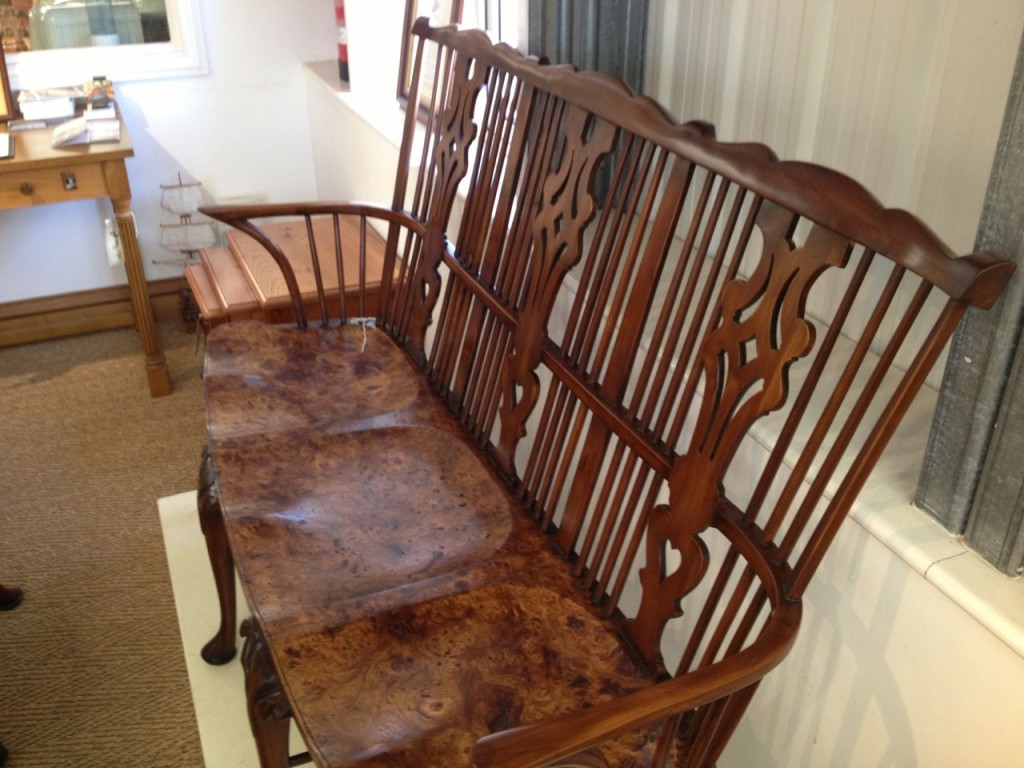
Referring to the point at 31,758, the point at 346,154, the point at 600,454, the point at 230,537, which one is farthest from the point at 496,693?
the point at 346,154

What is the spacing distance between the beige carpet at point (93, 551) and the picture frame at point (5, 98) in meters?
0.80

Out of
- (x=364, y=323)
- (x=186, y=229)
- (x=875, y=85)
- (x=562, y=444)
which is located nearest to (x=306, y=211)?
(x=364, y=323)

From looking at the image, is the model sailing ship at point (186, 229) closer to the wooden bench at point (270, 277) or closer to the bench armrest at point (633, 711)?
the wooden bench at point (270, 277)

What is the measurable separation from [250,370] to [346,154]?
4.50ft

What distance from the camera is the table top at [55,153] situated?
8.37ft

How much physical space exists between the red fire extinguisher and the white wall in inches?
6.6

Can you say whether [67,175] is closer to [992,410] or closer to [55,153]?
[55,153]

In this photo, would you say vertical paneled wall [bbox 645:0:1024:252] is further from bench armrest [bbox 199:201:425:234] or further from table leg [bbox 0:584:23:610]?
table leg [bbox 0:584:23:610]

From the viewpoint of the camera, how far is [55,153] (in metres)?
2.59

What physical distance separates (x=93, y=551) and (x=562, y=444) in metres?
1.45

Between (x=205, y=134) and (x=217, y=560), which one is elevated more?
(x=205, y=134)

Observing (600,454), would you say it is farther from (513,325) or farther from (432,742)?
(432,742)

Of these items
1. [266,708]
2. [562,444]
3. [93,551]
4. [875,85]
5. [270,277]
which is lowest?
[93,551]

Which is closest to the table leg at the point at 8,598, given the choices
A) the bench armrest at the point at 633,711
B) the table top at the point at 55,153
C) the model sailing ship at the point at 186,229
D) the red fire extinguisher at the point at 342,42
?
the table top at the point at 55,153
